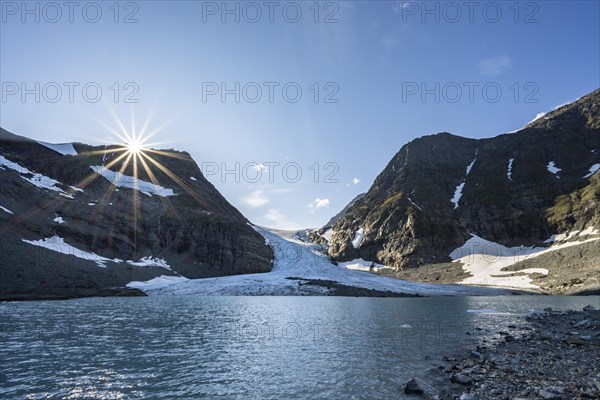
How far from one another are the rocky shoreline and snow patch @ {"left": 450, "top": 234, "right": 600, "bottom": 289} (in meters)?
103

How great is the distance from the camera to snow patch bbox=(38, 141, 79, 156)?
16584cm

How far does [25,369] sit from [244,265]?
420 ft

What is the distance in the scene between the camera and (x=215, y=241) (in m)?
144

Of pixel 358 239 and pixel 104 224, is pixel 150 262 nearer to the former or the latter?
pixel 104 224

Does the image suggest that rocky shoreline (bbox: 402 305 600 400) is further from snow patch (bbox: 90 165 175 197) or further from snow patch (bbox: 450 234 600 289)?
snow patch (bbox: 90 165 175 197)

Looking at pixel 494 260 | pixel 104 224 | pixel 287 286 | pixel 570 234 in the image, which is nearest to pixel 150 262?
pixel 104 224

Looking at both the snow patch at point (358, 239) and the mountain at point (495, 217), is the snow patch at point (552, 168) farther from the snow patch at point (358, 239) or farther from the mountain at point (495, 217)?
the snow patch at point (358, 239)

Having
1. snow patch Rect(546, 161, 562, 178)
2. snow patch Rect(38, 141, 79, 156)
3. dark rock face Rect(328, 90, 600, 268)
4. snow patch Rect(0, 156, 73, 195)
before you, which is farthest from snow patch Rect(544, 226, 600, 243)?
snow patch Rect(38, 141, 79, 156)

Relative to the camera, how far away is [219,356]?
2289 cm

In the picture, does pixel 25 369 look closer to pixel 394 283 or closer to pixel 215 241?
pixel 394 283

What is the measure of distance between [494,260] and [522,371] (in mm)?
148117

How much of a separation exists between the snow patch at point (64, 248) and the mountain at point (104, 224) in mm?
378

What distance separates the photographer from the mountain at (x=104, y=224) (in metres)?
88.3

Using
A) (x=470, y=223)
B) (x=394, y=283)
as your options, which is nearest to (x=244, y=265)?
(x=394, y=283)
